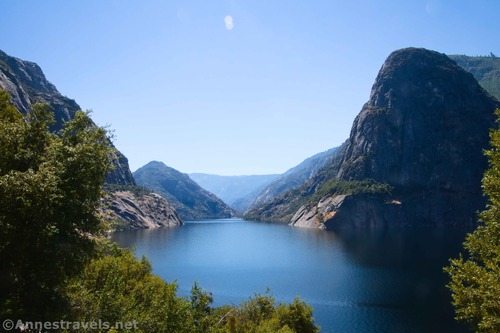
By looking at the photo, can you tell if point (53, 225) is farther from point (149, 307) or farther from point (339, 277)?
point (339, 277)

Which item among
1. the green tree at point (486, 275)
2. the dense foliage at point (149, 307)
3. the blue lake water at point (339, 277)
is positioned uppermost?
the green tree at point (486, 275)

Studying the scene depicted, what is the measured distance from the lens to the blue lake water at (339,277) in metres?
64.2

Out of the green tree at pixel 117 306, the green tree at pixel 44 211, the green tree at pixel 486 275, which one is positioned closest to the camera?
the green tree at pixel 44 211

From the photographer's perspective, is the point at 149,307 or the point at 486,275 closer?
the point at 486,275

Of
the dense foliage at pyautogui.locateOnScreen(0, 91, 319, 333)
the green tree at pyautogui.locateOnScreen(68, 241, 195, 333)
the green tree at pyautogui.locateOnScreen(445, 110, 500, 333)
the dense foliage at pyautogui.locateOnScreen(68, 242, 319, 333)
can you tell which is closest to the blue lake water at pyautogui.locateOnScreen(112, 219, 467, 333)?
the dense foliage at pyautogui.locateOnScreen(68, 242, 319, 333)

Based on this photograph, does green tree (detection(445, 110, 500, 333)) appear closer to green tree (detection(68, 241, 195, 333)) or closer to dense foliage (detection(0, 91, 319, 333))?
green tree (detection(68, 241, 195, 333))

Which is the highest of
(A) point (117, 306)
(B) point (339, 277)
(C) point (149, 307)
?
(A) point (117, 306)

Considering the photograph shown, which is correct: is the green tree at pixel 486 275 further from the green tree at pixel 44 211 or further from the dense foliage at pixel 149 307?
the green tree at pixel 44 211

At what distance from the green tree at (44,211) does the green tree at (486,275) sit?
2456 centimetres

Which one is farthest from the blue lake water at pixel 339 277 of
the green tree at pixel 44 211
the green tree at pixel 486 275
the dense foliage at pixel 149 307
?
the green tree at pixel 44 211

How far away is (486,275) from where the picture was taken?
885 inches

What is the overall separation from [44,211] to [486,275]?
26608 mm

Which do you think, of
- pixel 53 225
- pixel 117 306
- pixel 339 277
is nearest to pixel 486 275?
pixel 117 306

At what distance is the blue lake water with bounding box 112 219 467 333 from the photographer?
64.2 metres
